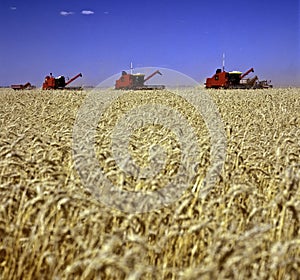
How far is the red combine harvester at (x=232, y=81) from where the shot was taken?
1470 inches

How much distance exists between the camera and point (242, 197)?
393 centimetres

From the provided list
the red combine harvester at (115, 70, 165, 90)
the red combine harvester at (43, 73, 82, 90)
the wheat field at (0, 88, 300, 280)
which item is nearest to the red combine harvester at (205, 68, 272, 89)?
the red combine harvester at (115, 70, 165, 90)

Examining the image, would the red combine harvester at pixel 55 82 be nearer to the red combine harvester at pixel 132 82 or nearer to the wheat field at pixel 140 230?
the red combine harvester at pixel 132 82

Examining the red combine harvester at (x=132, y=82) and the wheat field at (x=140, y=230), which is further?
the red combine harvester at (x=132, y=82)

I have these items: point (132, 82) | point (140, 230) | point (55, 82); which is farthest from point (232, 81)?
point (140, 230)

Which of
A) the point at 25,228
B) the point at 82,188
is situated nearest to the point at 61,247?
the point at 25,228

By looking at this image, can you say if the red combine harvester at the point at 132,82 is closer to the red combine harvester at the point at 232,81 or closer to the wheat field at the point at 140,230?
the red combine harvester at the point at 232,81

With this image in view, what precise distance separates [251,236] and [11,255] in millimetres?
1423

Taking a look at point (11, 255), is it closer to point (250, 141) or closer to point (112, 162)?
point (112, 162)

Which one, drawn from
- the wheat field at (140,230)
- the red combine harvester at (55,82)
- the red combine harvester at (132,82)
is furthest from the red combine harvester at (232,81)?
the wheat field at (140,230)

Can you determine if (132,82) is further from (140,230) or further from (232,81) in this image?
(140,230)

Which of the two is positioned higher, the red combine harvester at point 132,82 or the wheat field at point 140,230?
the red combine harvester at point 132,82

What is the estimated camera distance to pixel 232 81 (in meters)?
37.8

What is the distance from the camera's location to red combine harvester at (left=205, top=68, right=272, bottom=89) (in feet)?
123
